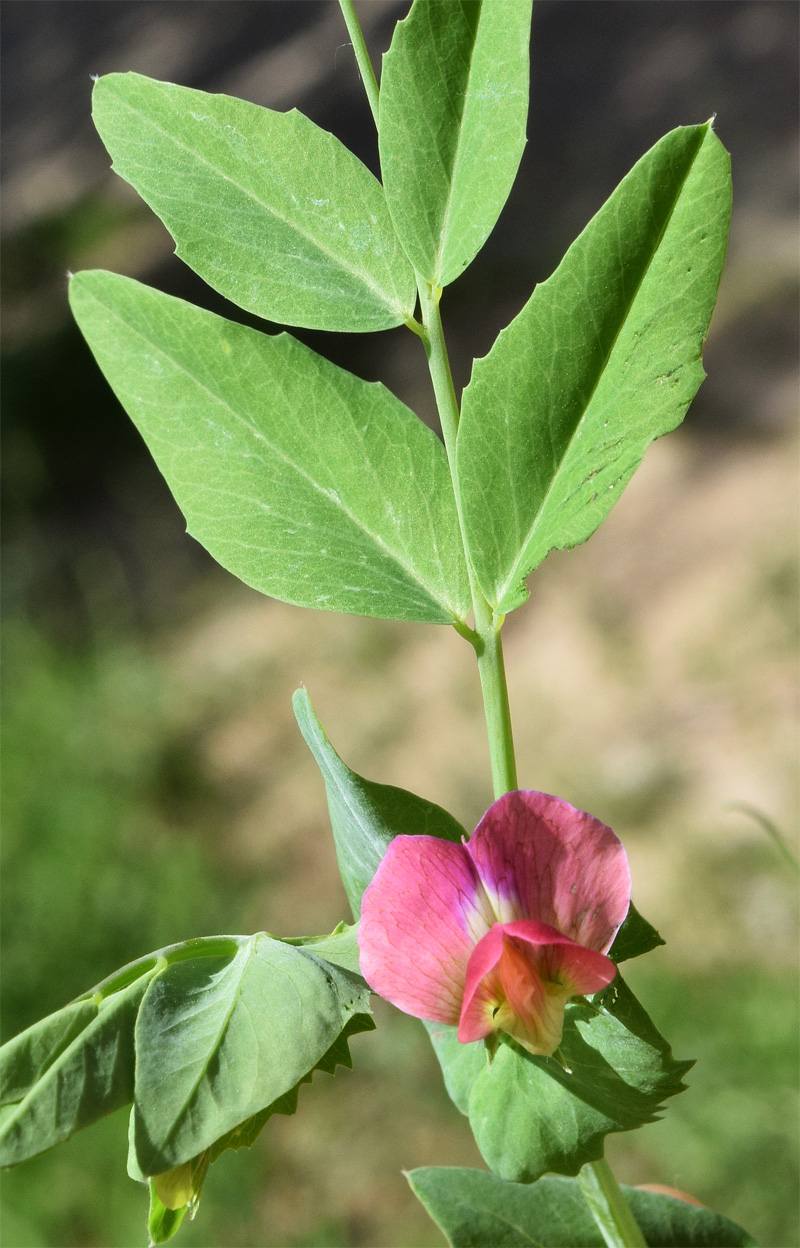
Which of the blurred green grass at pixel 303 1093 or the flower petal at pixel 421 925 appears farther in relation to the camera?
the blurred green grass at pixel 303 1093

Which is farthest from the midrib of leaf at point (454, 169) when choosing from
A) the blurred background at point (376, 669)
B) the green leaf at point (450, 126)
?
the blurred background at point (376, 669)

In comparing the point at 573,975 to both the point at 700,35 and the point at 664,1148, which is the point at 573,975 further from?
the point at 700,35

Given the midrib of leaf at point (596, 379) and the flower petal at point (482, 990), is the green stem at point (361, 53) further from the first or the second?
the flower petal at point (482, 990)

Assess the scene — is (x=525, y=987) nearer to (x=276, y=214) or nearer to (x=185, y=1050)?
(x=185, y=1050)

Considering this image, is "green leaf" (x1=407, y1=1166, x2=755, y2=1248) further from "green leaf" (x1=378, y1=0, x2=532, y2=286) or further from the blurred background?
the blurred background

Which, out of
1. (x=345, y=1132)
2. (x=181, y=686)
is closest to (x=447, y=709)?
(x=181, y=686)

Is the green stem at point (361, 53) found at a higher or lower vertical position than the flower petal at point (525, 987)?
higher

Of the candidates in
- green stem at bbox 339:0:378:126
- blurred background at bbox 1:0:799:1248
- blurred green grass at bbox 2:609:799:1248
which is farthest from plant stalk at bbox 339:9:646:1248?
blurred green grass at bbox 2:609:799:1248

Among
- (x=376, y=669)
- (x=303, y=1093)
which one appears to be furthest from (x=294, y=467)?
(x=376, y=669)
